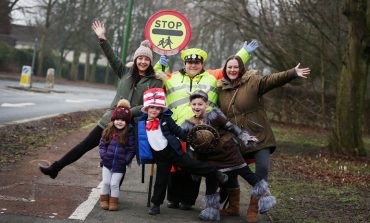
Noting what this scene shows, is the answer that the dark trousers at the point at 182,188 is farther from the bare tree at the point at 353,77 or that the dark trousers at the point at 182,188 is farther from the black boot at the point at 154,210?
the bare tree at the point at 353,77

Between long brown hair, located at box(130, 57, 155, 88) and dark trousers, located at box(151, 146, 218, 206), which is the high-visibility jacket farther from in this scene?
dark trousers, located at box(151, 146, 218, 206)

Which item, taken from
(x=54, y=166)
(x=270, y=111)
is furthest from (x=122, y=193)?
(x=270, y=111)

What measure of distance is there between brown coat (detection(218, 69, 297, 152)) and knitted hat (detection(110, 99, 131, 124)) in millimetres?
1095

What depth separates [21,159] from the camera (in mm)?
8359

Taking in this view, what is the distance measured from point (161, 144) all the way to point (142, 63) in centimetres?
106

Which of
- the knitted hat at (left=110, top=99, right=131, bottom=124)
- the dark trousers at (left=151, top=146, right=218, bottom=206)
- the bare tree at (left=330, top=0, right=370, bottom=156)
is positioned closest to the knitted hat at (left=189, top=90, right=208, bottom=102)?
the dark trousers at (left=151, top=146, right=218, bottom=206)

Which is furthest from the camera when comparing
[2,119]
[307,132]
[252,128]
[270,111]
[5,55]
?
[5,55]

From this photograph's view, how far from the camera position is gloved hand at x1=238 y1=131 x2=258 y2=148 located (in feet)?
18.9

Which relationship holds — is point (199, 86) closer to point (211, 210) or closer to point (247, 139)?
point (247, 139)

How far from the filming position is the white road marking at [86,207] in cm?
535

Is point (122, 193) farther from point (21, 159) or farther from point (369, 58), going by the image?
point (369, 58)

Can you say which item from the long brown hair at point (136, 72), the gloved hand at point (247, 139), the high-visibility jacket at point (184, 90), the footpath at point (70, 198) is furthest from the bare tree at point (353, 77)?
the long brown hair at point (136, 72)

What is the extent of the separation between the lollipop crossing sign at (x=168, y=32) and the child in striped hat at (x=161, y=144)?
6.09ft

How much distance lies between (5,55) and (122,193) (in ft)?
133
